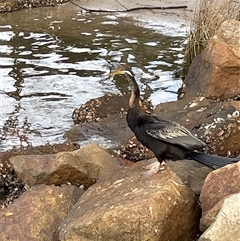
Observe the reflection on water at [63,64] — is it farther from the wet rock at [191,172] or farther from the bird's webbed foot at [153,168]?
the bird's webbed foot at [153,168]

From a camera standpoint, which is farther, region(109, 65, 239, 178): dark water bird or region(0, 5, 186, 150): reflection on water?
region(0, 5, 186, 150): reflection on water

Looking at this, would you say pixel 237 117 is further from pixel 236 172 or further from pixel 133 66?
pixel 133 66

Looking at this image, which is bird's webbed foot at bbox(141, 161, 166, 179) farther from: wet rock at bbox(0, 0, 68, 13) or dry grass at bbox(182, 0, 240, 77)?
wet rock at bbox(0, 0, 68, 13)

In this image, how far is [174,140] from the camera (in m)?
4.05

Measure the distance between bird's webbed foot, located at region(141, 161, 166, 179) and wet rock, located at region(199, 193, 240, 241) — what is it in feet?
2.69

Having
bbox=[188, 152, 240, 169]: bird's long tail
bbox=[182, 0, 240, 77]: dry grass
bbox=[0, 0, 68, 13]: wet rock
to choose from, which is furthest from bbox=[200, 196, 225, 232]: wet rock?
bbox=[0, 0, 68, 13]: wet rock

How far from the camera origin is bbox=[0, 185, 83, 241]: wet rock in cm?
407

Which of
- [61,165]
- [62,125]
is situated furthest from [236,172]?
[62,125]

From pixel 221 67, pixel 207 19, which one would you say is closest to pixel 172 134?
pixel 221 67

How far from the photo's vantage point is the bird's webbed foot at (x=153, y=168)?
4.00 metres

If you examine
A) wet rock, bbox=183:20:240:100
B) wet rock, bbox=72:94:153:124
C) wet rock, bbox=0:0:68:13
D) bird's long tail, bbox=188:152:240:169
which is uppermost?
bird's long tail, bbox=188:152:240:169

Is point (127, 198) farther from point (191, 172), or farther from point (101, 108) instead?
point (101, 108)

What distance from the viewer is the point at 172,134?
4082mm

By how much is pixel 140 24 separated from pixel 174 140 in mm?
8366
